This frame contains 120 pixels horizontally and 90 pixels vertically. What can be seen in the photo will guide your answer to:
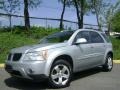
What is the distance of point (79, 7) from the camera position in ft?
114

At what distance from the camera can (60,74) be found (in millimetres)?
9555

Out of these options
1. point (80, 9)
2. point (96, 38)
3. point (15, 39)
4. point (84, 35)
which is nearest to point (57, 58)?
point (84, 35)

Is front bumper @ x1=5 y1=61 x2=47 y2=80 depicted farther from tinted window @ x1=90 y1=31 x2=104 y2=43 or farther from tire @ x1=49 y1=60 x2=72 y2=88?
tinted window @ x1=90 y1=31 x2=104 y2=43

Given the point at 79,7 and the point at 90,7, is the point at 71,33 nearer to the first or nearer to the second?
the point at 79,7

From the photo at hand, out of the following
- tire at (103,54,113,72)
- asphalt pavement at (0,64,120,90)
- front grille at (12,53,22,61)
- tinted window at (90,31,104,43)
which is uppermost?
tinted window at (90,31,104,43)

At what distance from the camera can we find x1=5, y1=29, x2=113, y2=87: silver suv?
908 centimetres

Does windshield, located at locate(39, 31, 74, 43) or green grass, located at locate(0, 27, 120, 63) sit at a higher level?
windshield, located at locate(39, 31, 74, 43)

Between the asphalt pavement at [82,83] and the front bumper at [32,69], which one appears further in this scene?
the asphalt pavement at [82,83]

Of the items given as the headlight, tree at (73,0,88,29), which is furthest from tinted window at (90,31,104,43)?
tree at (73,0,88,29)

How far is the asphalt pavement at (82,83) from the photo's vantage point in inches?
376

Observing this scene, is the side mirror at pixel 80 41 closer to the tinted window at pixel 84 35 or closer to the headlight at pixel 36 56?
the tinted window at pixel 84 35

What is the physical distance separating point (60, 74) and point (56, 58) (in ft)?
1.65

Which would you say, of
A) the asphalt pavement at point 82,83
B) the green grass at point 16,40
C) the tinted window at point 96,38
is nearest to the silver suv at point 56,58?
the tinted window at point 96,38

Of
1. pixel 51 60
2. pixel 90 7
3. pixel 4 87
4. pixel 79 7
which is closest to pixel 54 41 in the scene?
pixel 51 60
